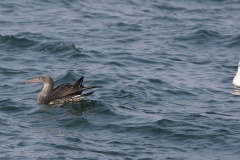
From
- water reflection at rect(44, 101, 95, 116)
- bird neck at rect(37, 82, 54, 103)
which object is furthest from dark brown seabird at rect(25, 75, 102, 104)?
water reflection at rect(44, 101, 95, 116)

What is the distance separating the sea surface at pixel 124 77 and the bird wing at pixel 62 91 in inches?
11.1

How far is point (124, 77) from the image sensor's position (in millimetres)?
12156

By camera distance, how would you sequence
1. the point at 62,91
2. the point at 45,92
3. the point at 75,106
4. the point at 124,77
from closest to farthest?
the point at 75,106
the point at 62,91
the point at 45,92
the point at 124,77

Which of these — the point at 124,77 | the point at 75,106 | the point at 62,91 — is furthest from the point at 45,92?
the point at 124,77

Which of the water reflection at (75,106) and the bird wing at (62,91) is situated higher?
the bird wing at (62,91)

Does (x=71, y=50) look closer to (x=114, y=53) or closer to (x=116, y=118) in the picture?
(x=114, y=53)

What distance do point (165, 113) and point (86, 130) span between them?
2.08 metres

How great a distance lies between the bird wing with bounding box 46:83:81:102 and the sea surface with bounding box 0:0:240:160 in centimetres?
28

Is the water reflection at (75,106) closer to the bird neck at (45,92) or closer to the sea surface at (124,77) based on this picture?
the sea surface at (124,77)

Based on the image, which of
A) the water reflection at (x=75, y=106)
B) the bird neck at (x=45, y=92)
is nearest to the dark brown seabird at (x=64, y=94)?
the bird neck at (x=45, y=92)

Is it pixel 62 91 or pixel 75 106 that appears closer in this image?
pixel 75 106

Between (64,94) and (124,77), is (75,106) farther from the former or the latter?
(124,77)

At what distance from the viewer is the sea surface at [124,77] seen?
752 centimetres

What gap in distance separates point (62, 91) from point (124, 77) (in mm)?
2662
